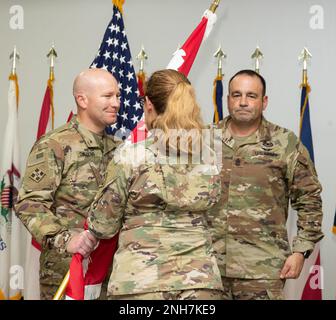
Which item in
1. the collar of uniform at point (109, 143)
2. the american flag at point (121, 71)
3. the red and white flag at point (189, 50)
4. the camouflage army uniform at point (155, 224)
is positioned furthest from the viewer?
the red and white flag at point (189, 50)

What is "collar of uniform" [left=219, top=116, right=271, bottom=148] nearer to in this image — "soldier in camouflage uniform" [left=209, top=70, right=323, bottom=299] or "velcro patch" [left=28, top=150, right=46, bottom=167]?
"soldier in camouflage uniform" [left=209, top=70, right=323, bottom=299]

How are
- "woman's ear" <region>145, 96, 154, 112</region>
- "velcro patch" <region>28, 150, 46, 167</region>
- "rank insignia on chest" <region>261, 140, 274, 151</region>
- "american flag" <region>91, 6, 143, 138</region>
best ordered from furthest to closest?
"american flag" <region>91, 6, 143, 138</region>
"rank insignia on chest" <region>261, 140, 274, 151</region>
"velcro patch" <region>28, 150, 46, 167</region>
"woman's ear" <region>145, 96, 154, 112</region>

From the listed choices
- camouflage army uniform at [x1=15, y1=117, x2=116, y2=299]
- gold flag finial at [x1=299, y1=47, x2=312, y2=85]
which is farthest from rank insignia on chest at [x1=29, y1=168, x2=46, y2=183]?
gold flag finial at [x1=299, y1=47, x2=312, y2=85]

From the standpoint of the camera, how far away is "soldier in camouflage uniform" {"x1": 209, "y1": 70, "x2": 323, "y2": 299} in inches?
116

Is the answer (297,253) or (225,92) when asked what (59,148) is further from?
(225,92)

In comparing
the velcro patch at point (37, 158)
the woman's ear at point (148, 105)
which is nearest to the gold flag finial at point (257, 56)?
the velcro patch at point (37, 158)

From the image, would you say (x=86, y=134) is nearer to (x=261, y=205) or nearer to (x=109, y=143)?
(x=109, y=143)

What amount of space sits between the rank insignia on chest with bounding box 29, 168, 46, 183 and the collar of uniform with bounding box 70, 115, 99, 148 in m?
0.27

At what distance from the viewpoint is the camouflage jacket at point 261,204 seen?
9.81 feet

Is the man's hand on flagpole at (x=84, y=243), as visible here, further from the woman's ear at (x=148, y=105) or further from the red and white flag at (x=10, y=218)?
the red and white flag at (x=10, y=218)

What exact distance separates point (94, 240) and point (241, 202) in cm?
93

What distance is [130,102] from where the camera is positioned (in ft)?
11.7

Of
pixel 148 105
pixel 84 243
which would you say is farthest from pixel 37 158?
pixel 148 105

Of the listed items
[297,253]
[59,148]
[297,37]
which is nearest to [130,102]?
[59,148]
